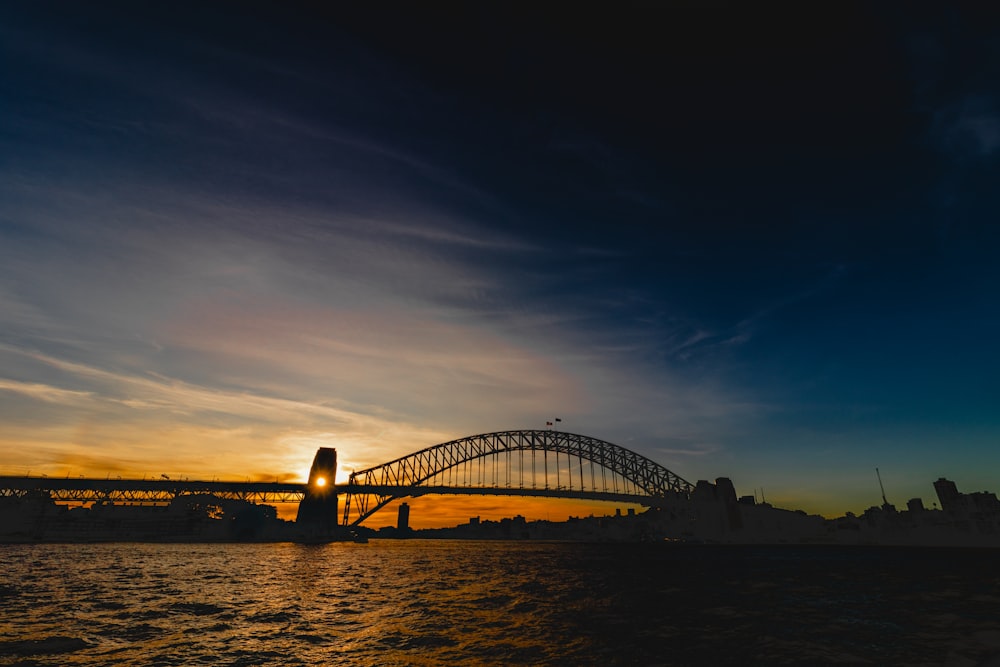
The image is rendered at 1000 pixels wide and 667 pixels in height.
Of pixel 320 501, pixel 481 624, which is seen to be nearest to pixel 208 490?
pixel 320 501

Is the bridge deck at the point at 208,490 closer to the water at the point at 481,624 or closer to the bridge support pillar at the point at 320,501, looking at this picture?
the bridge support pillar at the point at 320,501

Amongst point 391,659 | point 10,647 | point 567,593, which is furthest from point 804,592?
point 10,647

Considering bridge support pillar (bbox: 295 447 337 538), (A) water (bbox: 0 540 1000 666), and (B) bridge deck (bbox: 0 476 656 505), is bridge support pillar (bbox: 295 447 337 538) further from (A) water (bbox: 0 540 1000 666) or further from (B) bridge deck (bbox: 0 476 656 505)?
(A) water (bbox: 0 540 1000 666)

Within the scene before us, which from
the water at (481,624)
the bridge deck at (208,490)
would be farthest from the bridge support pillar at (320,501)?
the water at (481,624)

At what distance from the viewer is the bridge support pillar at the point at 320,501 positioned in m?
126

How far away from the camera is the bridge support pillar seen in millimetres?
126312

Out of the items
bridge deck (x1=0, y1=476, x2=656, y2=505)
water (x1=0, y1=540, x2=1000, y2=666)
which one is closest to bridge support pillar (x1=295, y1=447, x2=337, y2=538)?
bridge deck (x1=0, y1=476, x2=656, y2=505)

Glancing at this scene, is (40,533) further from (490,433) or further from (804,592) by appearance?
(804,592)

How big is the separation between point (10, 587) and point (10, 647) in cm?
2130

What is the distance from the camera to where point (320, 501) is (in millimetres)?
128875

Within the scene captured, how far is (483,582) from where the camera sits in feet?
111

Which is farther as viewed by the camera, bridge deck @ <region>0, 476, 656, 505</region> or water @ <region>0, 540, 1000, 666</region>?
bridge deck @ <region>0, 476, 656, 505</region>

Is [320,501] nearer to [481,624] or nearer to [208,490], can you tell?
[208,490]

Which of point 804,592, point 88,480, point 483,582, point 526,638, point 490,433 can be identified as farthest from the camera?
point 490,433
